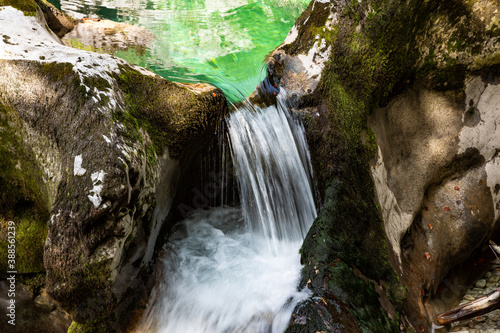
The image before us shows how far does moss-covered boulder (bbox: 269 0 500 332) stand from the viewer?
4281mm

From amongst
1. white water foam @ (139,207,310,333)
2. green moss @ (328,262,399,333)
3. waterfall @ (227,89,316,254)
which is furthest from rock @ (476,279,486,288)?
white water foam @ (139,207,310,333)

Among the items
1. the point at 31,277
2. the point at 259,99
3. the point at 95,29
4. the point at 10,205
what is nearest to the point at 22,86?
the point at 10,205

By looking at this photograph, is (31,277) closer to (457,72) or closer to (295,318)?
(295,318)

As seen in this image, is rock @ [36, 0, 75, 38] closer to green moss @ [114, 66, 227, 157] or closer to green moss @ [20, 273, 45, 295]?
green moss @ [114, 66, 227, 157]

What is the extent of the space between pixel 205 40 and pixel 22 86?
233 inches

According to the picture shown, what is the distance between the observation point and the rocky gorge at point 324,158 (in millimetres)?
2666

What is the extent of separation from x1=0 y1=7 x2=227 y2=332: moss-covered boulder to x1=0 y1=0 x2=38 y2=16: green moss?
0.21 metres

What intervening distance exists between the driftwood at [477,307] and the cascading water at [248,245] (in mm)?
1747

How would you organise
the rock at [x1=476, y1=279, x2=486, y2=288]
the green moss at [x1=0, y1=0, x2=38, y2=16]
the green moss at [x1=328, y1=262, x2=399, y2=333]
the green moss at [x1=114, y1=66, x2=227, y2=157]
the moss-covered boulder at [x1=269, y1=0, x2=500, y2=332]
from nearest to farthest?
the green moss at [x1=328, y1=262, x2=399, y2=333]
the green moss at [x1=114, y1=66, x2=227, y2=157]
the green moss at [x1=0, y1=0, x2=38, y2=16]
the moss-covered boulder at [x1=269, y1=0, x2=500, y2=332]
the rock at [x1=476, y1=279, x2=486, y2=288]

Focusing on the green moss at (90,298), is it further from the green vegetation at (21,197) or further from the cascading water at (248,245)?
the green vegetation at (21,197)

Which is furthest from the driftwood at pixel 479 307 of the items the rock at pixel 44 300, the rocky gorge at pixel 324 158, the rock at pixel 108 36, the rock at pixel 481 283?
the rock at pixel 108 36

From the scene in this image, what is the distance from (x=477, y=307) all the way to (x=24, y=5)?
6156 mm

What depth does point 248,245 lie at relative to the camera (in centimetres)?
399

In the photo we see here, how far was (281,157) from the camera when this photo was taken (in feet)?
13.8
